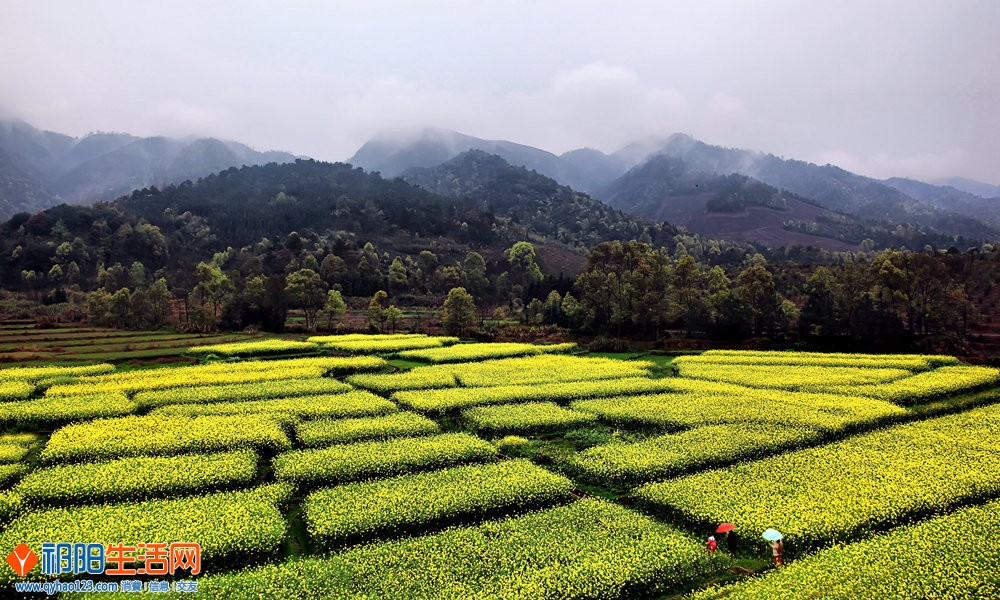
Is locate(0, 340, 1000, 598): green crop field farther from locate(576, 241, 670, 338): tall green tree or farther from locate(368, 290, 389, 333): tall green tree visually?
locate(368, 290, 389, 333): tall green tree

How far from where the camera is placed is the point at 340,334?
7469 cm

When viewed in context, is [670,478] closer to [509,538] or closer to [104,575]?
Answer: [509,538]

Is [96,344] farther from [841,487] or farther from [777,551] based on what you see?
[841,487]

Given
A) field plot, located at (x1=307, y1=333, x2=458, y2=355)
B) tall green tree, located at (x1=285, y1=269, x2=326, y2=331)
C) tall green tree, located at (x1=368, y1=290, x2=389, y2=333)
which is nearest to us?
field plot, located at (x1=307, y1=333, x2=458, y2=355)

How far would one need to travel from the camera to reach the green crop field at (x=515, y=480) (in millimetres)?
16406

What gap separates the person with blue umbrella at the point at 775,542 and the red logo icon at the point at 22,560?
68.7ft

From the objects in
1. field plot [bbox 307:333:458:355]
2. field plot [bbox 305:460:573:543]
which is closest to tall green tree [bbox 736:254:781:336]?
field plot [bbox 307:333:458:355]

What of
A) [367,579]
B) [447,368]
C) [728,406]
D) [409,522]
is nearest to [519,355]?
[447,368]

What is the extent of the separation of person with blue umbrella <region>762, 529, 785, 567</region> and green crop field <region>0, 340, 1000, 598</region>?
771mm

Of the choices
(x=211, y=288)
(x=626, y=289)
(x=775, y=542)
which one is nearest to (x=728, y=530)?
(x=775, y=542)

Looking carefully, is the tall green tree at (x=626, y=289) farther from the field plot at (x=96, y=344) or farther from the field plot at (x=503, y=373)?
the field plot at (x=96, y=344)

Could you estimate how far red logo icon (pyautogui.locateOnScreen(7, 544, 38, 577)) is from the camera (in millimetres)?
15828

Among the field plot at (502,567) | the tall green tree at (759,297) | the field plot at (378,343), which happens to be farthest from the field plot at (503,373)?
the field plot at (502,567)

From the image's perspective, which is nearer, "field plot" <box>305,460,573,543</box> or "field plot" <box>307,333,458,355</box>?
"field plot" <box>305,460,573,543</box>
